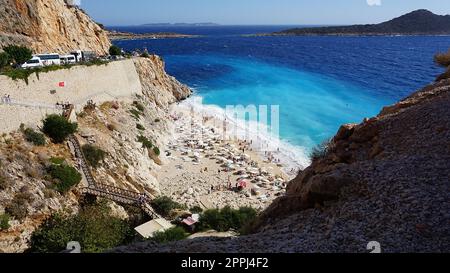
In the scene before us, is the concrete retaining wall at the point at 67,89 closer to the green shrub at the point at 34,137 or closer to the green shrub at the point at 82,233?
the green shrub at the point at 34,137

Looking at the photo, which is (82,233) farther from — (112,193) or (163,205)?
(163,205)

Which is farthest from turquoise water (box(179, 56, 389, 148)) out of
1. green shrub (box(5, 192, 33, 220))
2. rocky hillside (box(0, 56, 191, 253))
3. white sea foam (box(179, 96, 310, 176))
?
green shrub (box(5, 192, 33, 220))

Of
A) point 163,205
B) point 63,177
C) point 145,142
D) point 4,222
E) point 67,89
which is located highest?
point 67,89

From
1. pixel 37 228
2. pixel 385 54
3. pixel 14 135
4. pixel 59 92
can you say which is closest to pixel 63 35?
pixel 59 92

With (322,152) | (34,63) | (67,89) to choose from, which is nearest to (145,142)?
(67,89)

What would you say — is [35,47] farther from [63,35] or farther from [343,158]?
[343,158]

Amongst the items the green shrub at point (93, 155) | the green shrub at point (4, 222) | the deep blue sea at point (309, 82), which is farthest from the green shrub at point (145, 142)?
the deep blue sea at point (309, 82)
